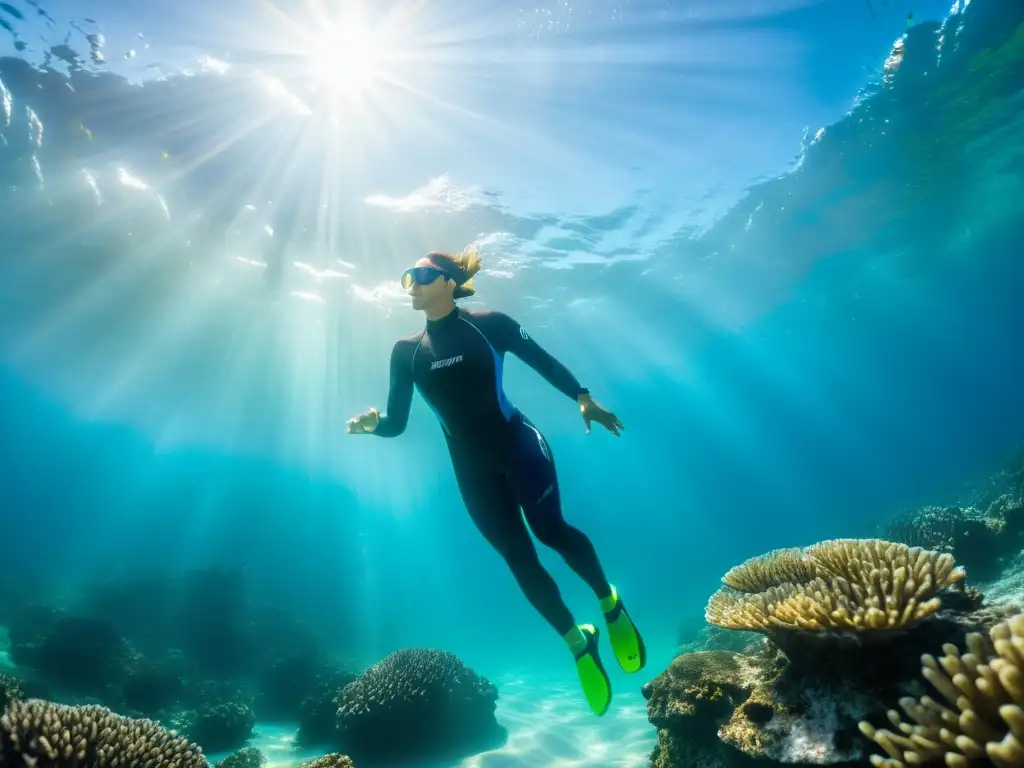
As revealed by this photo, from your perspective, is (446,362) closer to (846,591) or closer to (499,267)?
(846,591)

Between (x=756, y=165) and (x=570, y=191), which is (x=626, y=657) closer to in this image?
(x=570, y=191)

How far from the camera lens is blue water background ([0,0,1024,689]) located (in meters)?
17.1

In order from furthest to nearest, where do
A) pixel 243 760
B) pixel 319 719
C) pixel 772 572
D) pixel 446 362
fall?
1. pixel 319 719
2. pixel 243 760
3. pixel 446 362
4. pixel 772 572

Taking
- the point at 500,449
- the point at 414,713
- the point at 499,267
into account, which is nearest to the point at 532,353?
the point at 500,449

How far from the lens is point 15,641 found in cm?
1523

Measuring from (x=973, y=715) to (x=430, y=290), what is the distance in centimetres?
463

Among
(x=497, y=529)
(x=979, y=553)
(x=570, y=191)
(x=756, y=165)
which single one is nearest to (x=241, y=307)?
(x=570, y=191)

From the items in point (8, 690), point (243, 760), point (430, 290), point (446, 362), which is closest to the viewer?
point (446, 362)

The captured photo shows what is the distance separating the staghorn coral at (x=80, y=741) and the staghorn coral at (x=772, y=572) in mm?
4264

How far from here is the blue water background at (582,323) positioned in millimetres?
17078

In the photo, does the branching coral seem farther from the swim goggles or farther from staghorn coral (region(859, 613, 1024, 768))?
the swim goggles

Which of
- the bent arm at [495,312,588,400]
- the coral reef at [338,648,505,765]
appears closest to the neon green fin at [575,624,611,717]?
the bent arm at [495,312,588,400]

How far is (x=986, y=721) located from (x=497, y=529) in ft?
11.0

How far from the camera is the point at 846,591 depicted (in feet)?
10.1
